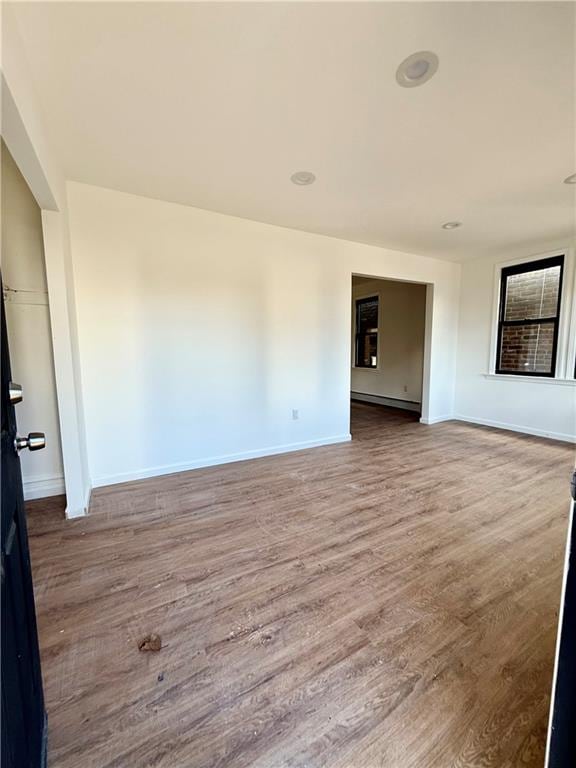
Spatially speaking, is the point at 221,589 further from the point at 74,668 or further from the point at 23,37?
the point at 23,37

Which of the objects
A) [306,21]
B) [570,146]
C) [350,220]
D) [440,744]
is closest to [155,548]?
[440,744]

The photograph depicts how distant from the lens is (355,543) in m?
2.11

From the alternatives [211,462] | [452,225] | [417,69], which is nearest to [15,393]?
[417,69]

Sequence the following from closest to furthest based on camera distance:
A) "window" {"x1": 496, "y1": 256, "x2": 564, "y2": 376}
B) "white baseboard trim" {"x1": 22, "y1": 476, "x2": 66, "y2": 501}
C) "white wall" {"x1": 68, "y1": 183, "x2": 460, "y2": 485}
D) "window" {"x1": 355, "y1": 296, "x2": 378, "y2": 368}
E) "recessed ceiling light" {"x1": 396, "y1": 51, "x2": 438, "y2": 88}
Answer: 1. "recessed ceiling light" {"x1": 396, "y1": 51, "x2": 438, "y2": 88}
2. "white baseboard trim" {"x1": 22, "y1": 476, "x2": 66, "y2": 501}
3. "white wall" {"x1": 68, "y1": 183, "x2": 460, "y2": 485}
4. "window" {"x1": 496, "y1": 256, "x2": 564, "y2": 376}
5. "window" {"x1": 355, "y1": 296, "x2": 378, "y2": 368}

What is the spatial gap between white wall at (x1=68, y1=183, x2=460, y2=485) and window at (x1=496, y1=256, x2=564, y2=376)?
2.18m

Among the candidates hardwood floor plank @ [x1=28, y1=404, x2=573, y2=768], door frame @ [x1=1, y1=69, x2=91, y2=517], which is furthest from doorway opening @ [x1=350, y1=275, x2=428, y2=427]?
door frame @ [x1=1, y1=69, x2=91, y2=517]

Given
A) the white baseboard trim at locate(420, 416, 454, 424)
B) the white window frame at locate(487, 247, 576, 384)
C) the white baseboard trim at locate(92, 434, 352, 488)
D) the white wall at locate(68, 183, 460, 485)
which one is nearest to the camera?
the white wall at locate(68, 183, 460, 485)

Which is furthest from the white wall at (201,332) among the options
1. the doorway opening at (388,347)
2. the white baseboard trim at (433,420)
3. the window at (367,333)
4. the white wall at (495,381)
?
the window at (367,333)

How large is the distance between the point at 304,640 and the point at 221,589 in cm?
52

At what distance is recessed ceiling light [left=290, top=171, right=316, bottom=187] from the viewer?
2.54 m

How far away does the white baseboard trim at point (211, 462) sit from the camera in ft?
9.93

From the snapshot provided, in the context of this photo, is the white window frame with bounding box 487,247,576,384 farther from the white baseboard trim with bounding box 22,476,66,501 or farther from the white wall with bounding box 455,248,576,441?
the white baseboard trim with bounding box 22,476,66,501

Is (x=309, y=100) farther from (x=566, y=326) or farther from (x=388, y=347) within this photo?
(x=388, y=347)

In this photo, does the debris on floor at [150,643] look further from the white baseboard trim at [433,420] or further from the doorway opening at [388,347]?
the doorway opening at [388,347]
